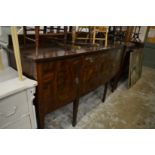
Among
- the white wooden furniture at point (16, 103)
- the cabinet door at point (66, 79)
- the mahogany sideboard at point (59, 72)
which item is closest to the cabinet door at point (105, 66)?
the mahogany sideboard at point (59, 72)

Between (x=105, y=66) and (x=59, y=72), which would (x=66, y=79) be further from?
(x=105, y=66)

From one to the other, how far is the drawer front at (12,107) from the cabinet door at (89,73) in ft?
2.19

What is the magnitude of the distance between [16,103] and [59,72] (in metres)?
0.43

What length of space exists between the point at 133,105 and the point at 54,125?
1.37 m

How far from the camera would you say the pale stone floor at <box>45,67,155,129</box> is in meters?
1.90

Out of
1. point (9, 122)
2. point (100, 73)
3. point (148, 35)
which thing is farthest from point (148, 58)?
point (9, 122)

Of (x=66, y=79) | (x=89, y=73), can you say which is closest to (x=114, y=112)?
(x=89, y=73)

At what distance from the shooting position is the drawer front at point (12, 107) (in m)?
1.00

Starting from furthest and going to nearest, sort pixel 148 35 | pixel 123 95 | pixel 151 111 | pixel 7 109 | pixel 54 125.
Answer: pixel 148 35 → pixel 123 95 → pixel 151 111 → pixel 54 125 → pixel 7 109

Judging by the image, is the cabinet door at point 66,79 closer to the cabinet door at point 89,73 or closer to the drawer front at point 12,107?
the cabinet door at point 89,73

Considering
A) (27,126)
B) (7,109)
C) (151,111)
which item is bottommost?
(151,111)

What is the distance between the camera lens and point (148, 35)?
4.42 m

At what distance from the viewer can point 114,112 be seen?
2.18m
